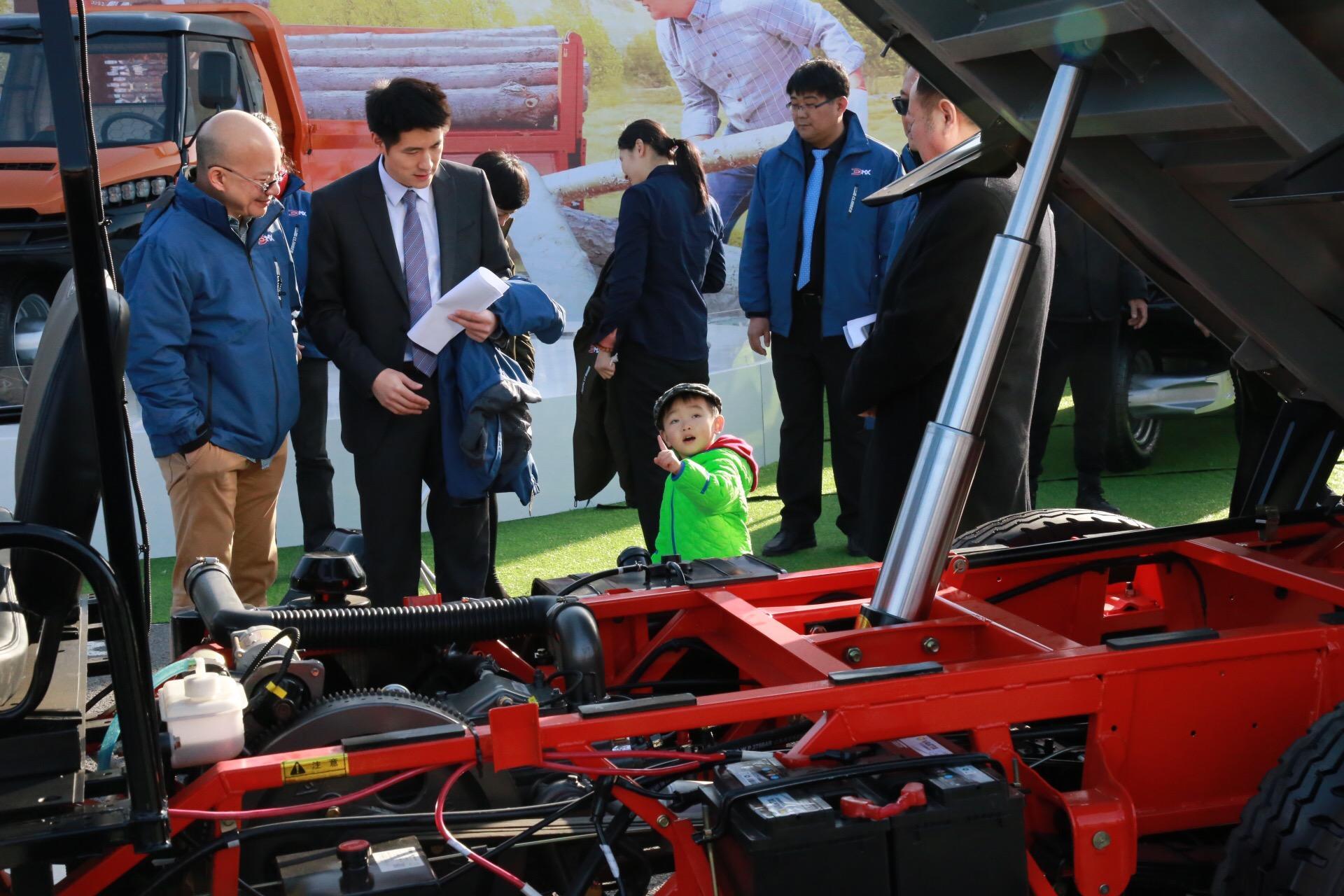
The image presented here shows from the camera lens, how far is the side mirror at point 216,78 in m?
6.95

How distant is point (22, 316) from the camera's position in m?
7.59

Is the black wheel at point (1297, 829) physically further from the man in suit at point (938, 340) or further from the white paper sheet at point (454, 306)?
the white paper sheet at point (454, 306)

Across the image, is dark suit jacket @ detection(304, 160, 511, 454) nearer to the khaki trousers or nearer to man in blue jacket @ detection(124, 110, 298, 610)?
man in blue jacket @ detection(124, 110, 298, 610)

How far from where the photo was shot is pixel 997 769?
213 centimetres

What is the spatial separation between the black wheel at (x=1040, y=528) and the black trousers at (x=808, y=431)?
94.0 inches

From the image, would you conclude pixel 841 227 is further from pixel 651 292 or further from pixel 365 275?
pixel 365 275

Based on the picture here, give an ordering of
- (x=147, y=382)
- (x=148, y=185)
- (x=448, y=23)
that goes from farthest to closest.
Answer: (x=448, y=23) → (x=148, y=185) → (x=147, y=382)

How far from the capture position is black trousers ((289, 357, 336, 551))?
5961 millimetres

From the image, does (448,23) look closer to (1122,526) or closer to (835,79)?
(835,79)

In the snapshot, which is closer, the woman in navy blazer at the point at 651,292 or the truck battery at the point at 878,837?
the truck battery at the point at 878,837

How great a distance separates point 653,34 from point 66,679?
8.86 metres

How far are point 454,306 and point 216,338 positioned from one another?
0.71 metres

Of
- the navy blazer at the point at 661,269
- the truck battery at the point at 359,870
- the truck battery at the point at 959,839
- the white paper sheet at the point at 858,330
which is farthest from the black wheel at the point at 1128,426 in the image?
the truck battery at the point at 359,870

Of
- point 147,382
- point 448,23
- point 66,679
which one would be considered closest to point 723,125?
point 448,23
